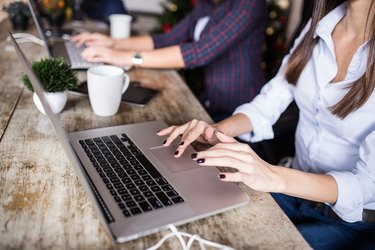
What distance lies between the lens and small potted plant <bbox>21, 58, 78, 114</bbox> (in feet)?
2.93

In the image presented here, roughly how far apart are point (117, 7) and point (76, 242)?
1857 mm

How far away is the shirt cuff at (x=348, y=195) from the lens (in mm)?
738

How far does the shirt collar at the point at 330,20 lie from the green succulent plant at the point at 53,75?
2.13 feet

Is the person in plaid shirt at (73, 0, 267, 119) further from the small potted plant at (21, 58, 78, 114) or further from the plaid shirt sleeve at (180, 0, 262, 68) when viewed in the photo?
the small potted plant at (21, 58, 78, 114)

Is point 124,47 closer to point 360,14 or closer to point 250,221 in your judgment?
point 360,14

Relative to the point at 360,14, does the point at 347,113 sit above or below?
below

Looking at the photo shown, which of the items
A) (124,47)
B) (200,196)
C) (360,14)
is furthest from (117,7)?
(200,196)

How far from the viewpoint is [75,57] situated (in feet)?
4.42

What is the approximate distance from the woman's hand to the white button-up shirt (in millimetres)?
451

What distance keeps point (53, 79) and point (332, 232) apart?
0.75 m

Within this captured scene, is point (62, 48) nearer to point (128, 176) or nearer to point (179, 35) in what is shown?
point (179, 35)

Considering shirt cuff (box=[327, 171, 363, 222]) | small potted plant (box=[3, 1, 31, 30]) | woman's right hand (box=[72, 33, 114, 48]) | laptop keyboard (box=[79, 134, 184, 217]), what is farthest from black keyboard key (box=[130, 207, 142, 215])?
small potted plant (box=[3, 1, 31, 30])

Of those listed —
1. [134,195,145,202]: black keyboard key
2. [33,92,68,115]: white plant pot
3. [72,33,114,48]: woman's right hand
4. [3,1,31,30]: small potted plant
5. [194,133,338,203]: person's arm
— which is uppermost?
[3,1,31,30]: small potted plant

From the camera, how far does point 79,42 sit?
1.44 metres
